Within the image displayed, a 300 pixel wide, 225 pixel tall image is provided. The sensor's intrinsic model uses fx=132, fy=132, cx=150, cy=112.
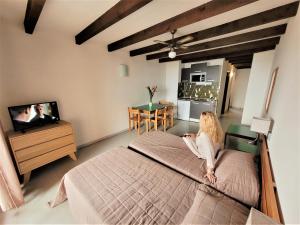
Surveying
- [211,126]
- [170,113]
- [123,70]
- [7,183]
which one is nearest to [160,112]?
[170,113]

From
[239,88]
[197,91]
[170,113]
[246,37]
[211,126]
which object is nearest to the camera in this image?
[211,126]

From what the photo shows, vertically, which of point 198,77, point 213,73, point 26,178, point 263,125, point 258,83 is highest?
point 213,73

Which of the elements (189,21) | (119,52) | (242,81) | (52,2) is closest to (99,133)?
(119,52)

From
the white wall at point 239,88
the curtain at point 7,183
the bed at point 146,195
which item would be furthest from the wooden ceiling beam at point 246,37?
the white wall at point 239,88

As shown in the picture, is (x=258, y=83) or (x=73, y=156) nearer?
(x=73, y=156)

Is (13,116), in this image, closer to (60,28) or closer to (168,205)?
(60,28)

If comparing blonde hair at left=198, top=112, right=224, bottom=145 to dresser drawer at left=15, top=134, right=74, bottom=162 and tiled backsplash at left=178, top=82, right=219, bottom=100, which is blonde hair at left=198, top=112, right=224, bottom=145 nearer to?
dresser drawer at left=15, top=134, right=74, bottom=162

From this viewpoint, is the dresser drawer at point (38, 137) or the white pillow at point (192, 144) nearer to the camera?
the white pillow at point (192, 144)

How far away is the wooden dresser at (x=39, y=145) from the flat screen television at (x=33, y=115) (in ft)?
0.39

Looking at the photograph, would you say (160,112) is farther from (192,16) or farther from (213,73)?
(192,16)

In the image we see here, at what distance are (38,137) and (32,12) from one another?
1.72 metres

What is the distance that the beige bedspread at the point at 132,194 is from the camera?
1001 millimetres

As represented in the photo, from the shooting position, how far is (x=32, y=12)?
163 centimetres

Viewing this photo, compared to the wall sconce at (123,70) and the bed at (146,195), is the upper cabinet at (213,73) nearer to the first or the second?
the wall sconce at (123,70)
